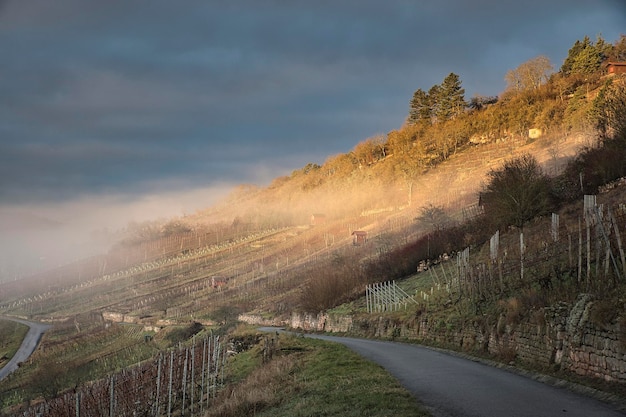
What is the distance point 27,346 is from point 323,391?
11294 cm

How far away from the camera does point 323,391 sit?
15102 millimetres

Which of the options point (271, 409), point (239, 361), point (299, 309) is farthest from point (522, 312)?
point (299, 309)

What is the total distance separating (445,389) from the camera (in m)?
13.2

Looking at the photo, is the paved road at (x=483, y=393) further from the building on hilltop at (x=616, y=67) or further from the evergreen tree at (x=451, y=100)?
the evergreen tree at (x=451, y=100)

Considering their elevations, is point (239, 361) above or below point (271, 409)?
below

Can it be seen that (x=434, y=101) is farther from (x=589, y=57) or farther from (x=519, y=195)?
(x=519, y=195)

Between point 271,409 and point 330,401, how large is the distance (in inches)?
107

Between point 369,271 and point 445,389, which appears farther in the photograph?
point 369,271

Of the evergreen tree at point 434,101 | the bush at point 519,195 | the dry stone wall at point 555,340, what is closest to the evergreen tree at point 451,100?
the evergreen tree at point 434,101

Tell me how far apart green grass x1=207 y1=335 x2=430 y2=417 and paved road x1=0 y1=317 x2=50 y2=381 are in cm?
7659

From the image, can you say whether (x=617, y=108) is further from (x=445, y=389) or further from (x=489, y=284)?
(x=445, y=389)

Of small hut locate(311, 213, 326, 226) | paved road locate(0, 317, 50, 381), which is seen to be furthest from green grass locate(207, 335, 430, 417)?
small hut locate(311, 213, 326, 226)

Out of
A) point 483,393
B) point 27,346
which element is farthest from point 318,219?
point 483,393

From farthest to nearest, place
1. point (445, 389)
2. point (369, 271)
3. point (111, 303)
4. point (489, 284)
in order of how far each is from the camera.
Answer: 1. point (111, 303)
2. point (369, 271)
3. point (489, 284)
4. point (445, 389)
